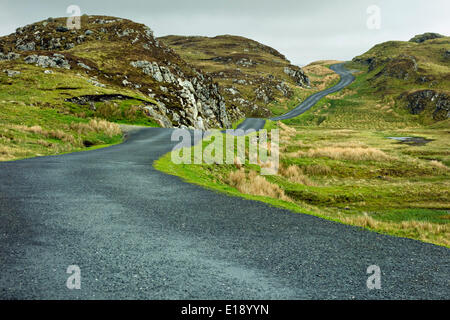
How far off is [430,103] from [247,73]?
63.4 m

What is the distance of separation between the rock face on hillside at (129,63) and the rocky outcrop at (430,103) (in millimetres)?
50134

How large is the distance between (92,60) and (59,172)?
174 feet

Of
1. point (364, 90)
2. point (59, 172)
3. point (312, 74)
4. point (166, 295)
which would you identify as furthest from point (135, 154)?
point (312, 74)

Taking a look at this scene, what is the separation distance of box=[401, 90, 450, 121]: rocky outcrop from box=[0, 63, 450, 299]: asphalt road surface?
8606cm

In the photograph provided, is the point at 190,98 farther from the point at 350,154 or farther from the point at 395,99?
the point at 395,99

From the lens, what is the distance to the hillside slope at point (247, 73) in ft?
317

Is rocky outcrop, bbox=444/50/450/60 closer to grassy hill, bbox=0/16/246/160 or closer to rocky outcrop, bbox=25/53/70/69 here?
grassy hill, bbox=0/16/246/160

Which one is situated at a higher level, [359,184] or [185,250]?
[185,250]

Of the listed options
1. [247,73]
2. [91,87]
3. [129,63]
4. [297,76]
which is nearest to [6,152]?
[91,87]

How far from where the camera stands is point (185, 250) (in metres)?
6.99

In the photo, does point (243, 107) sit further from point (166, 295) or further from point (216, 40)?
point (216, 40)

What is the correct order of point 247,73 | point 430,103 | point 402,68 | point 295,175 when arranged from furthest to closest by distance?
point 247,73 → point 402,68 → point 430,103 → point 295,175
